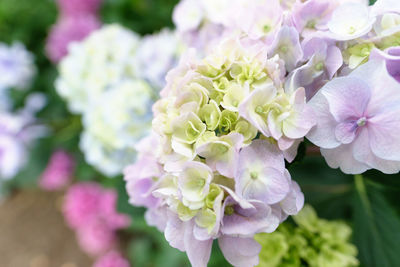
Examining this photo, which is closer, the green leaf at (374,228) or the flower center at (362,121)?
the flower center at (362,121)

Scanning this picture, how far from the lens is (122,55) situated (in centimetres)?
87

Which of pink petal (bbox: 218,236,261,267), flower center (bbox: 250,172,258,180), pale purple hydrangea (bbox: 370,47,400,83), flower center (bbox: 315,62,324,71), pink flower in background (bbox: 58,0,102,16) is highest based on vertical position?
pale purple hydrangea (bbox: 370,47,400,83)

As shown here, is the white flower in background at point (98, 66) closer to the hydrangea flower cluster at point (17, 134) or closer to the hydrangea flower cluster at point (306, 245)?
the hydrangea flower cluster at point (17, 134)

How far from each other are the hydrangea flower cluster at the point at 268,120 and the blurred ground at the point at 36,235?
1466 millimetres

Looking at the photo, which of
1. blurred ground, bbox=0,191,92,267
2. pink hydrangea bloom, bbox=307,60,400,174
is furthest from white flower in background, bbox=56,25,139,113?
blurred ground, bbox=0,191,92,267

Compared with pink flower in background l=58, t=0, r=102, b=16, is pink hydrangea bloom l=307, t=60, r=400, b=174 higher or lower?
higher

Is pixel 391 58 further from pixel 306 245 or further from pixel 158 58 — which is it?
pixel 158 58

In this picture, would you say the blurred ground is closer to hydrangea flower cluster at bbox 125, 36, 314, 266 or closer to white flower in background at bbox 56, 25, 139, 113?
white flower in background at bbox 56, 25, 139, 113

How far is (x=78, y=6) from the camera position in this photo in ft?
4.17

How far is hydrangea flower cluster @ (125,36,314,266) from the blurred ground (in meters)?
1.46

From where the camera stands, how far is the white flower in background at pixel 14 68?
1159 millimetres

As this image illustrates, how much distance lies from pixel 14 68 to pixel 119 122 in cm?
62

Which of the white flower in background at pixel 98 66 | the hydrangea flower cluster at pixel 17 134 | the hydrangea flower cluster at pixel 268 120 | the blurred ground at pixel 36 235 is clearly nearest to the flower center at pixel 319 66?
the hydrangea flower cluster at pixel 268 120

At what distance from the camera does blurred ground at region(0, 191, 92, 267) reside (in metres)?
1.73
